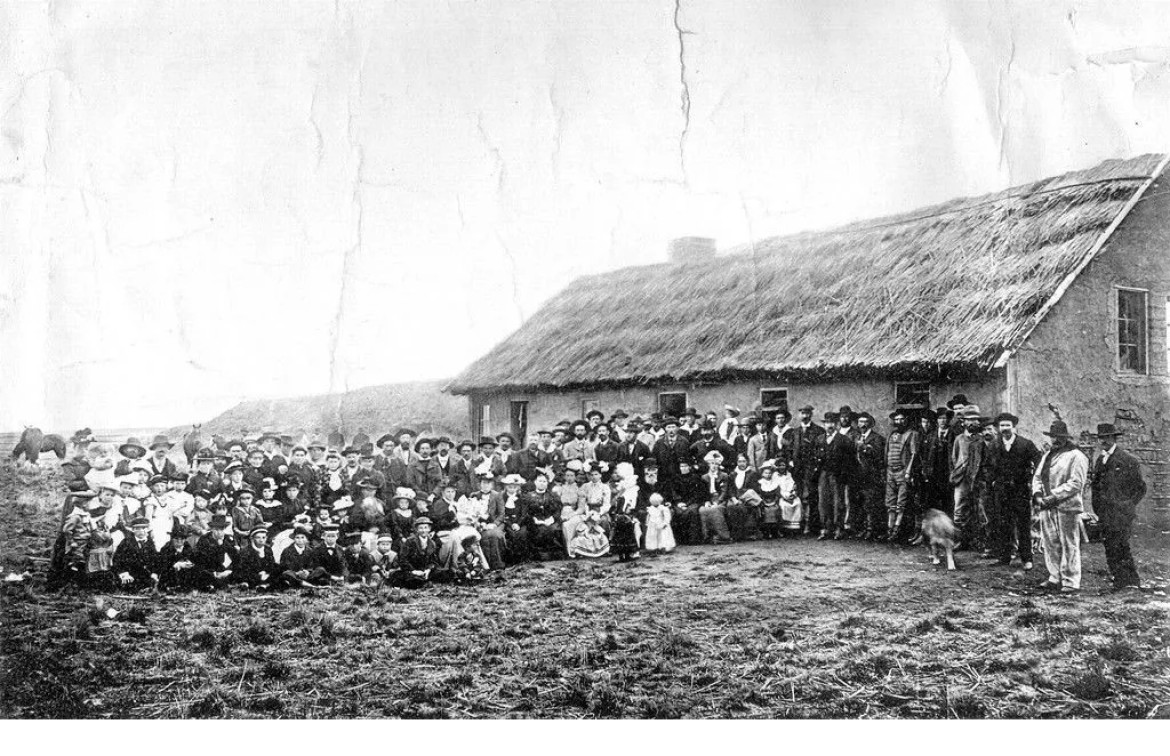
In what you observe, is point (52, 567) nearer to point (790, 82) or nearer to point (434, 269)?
point (434, 269)

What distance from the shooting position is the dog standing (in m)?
4.92

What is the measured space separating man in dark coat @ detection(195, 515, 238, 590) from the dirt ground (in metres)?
0.13

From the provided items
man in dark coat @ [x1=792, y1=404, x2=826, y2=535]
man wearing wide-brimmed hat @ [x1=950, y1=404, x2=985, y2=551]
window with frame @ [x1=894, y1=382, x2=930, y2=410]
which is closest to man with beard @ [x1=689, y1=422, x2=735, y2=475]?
man in dark coat @ [x1=792, y1=404, x2=826, y2=535]

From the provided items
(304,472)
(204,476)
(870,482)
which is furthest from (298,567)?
(870,482)

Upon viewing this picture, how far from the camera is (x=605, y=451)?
19.6 ft

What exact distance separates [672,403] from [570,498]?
3.57ft

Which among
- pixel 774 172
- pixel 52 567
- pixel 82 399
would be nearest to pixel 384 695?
pixel 52 567

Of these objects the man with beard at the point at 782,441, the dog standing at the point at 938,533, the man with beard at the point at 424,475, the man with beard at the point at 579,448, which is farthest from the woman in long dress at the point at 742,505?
the man with beard at the point at 424,475

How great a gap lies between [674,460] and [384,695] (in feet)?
8.03

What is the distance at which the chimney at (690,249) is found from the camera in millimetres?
Result: 5550

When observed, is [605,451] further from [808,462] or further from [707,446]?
[808,462]

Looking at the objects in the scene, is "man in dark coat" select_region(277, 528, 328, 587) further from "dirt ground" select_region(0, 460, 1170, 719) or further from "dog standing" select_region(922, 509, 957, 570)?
"dog standing" select_region(922, 509, 957, 570)

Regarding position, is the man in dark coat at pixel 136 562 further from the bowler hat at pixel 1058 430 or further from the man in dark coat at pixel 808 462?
the bowler hat at pixel 1058 430

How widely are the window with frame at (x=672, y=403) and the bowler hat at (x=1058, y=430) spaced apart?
235 centimetres
